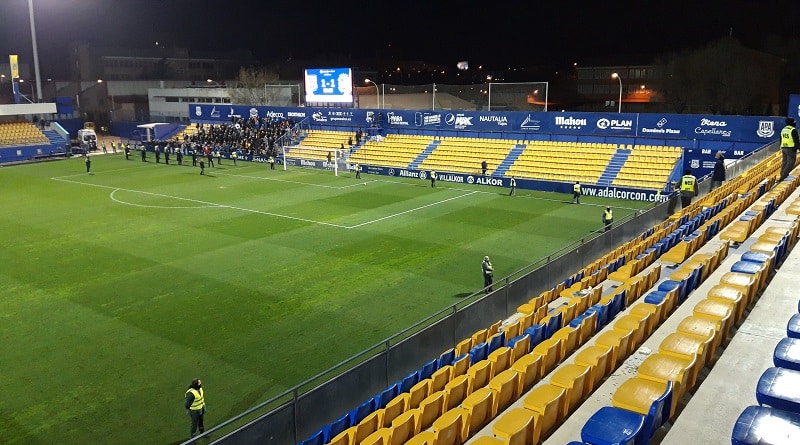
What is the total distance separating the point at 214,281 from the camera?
66.6 ft

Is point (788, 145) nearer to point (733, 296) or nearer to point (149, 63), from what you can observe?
point (733, 296)

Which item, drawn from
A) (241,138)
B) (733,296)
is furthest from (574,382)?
(241,138)

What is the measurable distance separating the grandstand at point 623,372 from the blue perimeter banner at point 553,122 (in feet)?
71.6

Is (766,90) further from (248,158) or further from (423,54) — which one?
(423,54)

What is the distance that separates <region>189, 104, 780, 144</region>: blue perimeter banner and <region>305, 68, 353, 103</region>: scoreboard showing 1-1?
1650 millimetres

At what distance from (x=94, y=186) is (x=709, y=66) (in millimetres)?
51687

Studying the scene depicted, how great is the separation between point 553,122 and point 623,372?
3443 cm

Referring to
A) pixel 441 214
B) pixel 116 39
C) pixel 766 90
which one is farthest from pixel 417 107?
pixel 116 39

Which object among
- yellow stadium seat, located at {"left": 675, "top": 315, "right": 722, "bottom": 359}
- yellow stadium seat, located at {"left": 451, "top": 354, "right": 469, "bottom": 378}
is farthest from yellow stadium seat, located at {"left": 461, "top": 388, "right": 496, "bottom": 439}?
yellow stadium seat, located at {"left": 675, "top": 315, "right": 722, "bottom": 359}

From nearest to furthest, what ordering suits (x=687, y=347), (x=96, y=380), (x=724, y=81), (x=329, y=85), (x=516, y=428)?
1. (x=516, y=428)
2. (x=687, y=347)
3. (x=96, y=380)
4. (x=329, y=85)
5. (x=724, y=81)

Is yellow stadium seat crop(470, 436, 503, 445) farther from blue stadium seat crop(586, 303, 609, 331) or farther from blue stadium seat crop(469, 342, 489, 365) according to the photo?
blue stadium seat crop(586, 303, 609, 331)

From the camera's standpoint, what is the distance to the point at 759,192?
21453 mm

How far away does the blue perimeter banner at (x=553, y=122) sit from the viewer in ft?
114

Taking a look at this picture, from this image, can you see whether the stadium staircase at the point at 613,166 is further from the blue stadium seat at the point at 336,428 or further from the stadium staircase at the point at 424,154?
the blue stadium seat at the point at 336,428
